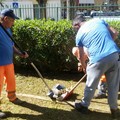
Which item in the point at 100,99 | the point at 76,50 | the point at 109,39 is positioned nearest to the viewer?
the point at 109,39

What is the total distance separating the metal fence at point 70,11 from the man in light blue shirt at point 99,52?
3647 millimetres

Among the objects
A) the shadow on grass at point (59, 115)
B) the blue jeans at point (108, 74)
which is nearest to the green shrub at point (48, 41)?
the shadow on grass at point (59, 115)

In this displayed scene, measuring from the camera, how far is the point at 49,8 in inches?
369

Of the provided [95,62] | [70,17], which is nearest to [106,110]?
[95,62]

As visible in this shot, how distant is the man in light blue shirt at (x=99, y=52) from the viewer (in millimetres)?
4508

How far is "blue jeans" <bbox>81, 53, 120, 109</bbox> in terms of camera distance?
454 centimetres

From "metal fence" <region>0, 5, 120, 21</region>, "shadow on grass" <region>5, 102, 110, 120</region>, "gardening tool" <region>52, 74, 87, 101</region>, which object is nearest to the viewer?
"shadow on grass" <region>5, 102, 110, 120</region>

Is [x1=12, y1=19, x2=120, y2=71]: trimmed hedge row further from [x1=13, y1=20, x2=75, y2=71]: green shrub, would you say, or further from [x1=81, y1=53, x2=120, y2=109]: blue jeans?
[x1=81, y1=53, x2=120, y2=109]: blue jeans

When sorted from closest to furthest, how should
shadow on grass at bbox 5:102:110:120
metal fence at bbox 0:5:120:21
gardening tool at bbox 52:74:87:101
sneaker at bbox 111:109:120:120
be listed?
sneaker at bbox 111:109:120:120, shadow on grass at bbox 5:102:110:120, gardening tool at bbox 52:74:87:101, metal fence at bbox 0:5:120:21

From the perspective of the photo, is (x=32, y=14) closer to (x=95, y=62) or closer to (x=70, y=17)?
(x=70, y=17)

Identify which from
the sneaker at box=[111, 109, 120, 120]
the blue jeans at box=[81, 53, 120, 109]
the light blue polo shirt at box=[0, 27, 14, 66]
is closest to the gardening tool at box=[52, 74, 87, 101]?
the blue jeans at box=[81, 53, 120, 109]

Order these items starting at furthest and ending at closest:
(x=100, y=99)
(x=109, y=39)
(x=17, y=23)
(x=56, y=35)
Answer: (x=17, y=23) → (x=56, y=35) → (x=100, y=99) → (x=109, y=39)

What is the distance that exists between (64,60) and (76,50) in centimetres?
234

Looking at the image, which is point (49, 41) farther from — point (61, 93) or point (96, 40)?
point (96, 40)
